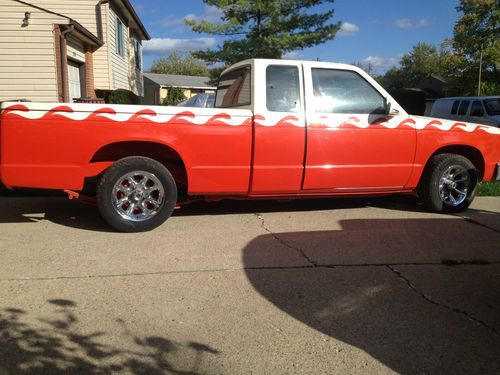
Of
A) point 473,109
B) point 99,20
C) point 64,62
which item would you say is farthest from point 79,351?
point 473,109

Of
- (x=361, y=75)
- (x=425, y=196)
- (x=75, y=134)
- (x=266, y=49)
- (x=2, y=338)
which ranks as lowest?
(x=2, y=338)

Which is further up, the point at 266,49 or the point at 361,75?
the point at 266,49

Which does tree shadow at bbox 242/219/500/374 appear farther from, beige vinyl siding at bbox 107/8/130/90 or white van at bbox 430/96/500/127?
beige vinyl siding at bbox 107/8/130/90

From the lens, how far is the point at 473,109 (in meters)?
17.3

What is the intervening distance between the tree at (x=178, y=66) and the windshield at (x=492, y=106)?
65057 mm

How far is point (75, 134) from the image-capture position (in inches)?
196

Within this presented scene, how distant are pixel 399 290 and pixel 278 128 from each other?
235cm

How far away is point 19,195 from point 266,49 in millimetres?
16752

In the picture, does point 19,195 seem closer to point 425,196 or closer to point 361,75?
point 361,75

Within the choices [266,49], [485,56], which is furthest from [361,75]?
[485,56]

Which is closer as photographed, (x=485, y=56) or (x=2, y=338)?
(x=2, y=338)

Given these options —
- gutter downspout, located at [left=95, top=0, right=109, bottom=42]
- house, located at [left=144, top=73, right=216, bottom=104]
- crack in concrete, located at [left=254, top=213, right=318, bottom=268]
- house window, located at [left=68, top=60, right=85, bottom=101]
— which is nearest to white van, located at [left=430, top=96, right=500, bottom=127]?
crack in concrete, located at [left=254, top=213, right=318, bottom=268]

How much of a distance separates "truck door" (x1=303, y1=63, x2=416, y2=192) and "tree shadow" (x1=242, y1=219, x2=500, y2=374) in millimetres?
630

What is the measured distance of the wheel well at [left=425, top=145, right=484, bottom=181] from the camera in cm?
635
